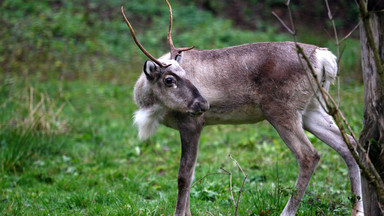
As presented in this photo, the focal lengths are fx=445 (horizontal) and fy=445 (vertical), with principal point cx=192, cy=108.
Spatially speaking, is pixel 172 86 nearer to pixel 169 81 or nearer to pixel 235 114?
pixel 169 81

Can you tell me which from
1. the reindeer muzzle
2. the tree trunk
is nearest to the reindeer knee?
the reindeer muzzle

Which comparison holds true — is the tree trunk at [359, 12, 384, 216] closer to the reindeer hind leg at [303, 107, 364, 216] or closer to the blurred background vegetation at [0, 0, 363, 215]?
the blurred background vegetation at [0, 0, 363, 215]

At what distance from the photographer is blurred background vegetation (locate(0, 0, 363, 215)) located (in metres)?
5.12

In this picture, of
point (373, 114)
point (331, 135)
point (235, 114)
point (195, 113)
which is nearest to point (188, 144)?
point (195, 113)

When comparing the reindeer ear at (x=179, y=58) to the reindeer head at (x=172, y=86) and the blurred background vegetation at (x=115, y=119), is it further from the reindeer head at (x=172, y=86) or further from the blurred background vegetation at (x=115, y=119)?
the blurred background vegetation at (x=115, y=119)

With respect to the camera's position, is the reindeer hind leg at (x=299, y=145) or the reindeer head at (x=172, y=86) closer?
the reindeer hind leg at (x=299, y=145)

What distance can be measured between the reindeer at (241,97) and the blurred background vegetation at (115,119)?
1.65 feet

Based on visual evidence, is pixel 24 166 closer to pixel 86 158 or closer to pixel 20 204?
pixel 86 158

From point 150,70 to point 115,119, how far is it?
4.78 meters

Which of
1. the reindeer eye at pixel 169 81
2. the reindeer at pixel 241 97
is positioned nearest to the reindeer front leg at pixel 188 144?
the reindeer at pixel 241 97

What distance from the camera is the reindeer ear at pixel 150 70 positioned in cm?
475

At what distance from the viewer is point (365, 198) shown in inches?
128

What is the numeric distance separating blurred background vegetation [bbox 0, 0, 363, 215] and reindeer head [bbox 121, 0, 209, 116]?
1082 millimetres

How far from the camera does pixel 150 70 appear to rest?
15.8 ft
